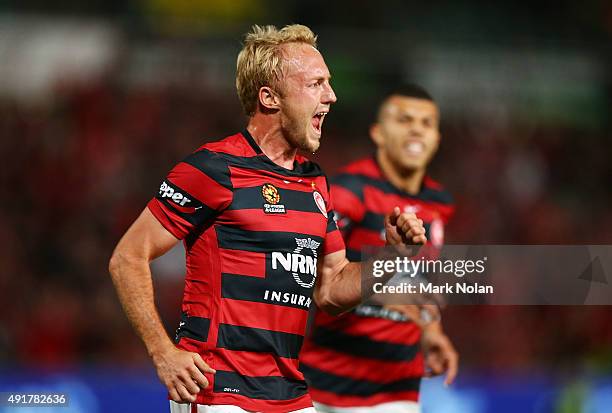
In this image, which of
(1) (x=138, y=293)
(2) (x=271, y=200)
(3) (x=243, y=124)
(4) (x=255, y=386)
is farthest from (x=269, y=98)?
(3) (x=243, y=124)

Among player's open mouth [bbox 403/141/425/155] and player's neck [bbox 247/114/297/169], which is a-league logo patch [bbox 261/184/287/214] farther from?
player's open mouth [bbox 403/141/425/155]

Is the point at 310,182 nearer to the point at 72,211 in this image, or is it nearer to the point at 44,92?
the point at 72,211

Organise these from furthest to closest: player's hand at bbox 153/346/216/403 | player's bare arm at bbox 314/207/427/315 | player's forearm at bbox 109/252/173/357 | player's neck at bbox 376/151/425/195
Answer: player's neck at bbox 376/151/425/195 < player's bare arm at bbox 314/207/427/315 < player's forearm at bbox 109/252/173/357 < player's hand at bbox 153/346/216/403

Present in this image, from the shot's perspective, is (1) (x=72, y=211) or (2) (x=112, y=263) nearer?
(2) (x=112, y=263)

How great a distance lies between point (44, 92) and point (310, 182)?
7673mm

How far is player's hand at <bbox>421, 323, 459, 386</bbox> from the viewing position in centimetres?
534

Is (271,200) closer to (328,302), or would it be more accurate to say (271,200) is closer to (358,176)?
(328,302)

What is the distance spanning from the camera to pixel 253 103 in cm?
403

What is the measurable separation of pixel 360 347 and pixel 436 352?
0.42 metres

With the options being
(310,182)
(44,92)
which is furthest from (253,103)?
(44,92)

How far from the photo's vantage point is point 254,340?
372 cm

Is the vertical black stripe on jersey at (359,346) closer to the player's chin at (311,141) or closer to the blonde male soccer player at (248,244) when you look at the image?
the blonde male soccer player at (248,244)

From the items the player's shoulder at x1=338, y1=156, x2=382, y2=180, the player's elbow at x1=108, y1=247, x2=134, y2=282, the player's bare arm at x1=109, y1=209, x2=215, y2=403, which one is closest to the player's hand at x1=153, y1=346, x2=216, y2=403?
the player's bare arm at x1=109, y1=209, x2=215, y2=403

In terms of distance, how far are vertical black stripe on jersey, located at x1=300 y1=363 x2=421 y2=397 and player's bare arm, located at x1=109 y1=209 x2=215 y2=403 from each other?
6.21 ft
